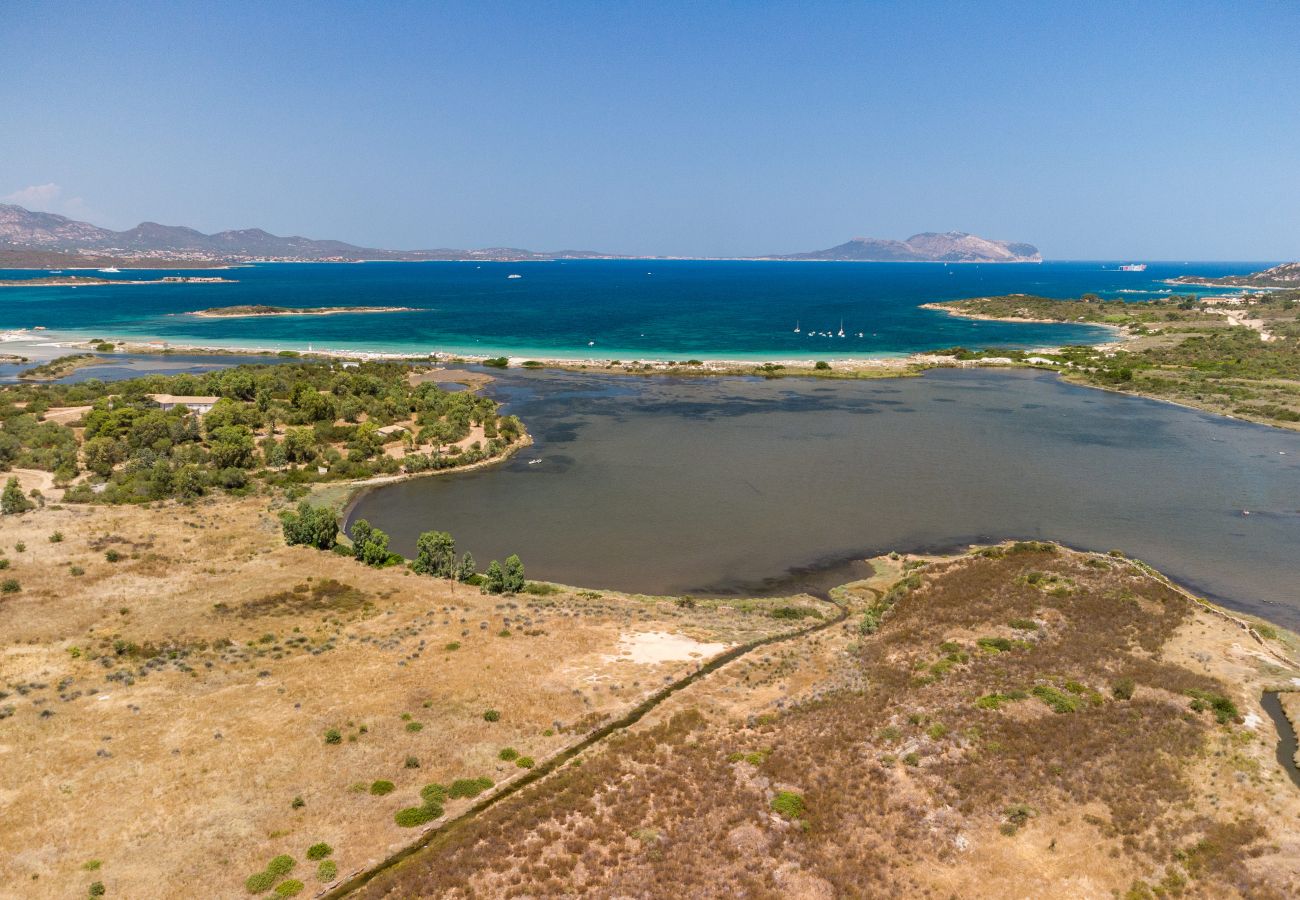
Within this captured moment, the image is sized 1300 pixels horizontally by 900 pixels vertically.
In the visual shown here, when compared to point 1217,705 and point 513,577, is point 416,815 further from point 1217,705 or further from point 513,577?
point 1217,705

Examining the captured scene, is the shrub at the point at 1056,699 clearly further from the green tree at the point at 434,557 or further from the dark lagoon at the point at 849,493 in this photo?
the green tree at the point at 434,557

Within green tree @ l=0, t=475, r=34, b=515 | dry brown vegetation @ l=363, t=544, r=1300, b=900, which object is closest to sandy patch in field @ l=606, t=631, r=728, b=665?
dry brown vegetation @ l=363, t=544, r=1300, b=900

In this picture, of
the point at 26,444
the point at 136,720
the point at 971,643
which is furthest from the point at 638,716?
the point at 26,444

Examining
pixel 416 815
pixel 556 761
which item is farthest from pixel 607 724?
pixel 416 815

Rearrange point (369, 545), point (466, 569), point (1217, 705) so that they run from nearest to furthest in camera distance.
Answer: point (1217, 705) < point (466, 569) < point (369, 545)

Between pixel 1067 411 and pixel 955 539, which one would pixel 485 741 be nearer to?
pixel 955 539
